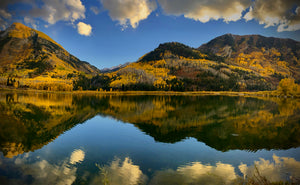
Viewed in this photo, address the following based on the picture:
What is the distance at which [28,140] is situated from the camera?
22.0 metres

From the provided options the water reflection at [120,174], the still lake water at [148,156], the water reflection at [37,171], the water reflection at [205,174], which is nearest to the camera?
the water reflection at [37,171]

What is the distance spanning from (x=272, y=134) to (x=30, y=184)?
34.0 m

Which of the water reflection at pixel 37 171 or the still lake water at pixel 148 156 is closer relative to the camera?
the water reflection at pixel 37 171

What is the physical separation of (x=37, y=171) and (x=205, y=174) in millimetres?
14803

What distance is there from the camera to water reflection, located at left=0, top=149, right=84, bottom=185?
12.5 m

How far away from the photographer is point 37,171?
45.9 ft

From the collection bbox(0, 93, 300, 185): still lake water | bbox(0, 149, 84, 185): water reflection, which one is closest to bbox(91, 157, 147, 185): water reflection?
bbox(0, 93, 300, 185): still lake water

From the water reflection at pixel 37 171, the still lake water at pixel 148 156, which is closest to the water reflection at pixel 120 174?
the still lake water at pixel 148 156

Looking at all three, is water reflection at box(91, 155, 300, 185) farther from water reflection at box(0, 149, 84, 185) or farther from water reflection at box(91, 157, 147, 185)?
water reflection at box(0, 149, 84, 185)

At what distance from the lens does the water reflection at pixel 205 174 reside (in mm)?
12719

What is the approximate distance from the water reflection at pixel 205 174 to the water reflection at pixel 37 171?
278cm

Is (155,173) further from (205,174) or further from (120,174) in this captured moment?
(205,174)

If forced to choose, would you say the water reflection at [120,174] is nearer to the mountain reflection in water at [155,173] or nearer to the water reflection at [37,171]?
the mountain reflection in water at [155,173]

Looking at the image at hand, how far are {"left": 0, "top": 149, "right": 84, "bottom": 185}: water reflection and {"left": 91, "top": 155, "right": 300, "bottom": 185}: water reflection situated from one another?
2.78 m
